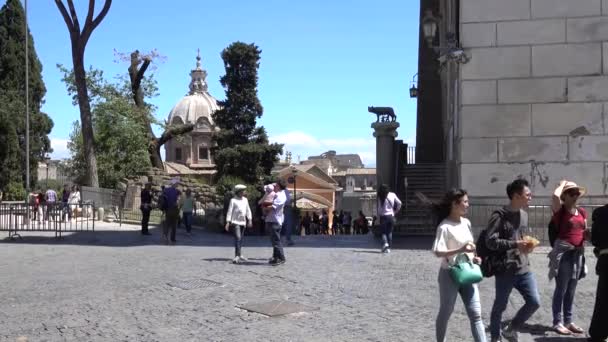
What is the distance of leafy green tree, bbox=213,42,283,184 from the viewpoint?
49031 millimetres

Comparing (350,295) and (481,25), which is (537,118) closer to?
(481,25)

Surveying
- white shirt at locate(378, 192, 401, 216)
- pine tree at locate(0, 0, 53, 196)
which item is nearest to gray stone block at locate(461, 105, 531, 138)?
white shirt at locate(378, 192, 401, 216)

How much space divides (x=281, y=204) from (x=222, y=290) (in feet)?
10.8

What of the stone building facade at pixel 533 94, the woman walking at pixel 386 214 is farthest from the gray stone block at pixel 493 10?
the woman walking at pixel 386 214

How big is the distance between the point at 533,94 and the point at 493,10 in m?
2.02

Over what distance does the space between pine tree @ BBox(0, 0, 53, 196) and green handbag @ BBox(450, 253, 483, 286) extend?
Result: 3997cm

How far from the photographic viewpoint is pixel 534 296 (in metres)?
6.45

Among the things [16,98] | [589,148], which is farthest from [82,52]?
[589,148]

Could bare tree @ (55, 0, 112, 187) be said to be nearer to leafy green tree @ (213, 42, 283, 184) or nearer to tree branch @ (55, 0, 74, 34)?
tree branch @ (55, 0, 74, 34)

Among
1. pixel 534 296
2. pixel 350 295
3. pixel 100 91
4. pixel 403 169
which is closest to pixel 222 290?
pixel 350 295

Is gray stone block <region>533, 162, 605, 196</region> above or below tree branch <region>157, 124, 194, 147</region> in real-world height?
below

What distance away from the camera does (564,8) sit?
47.8 feet

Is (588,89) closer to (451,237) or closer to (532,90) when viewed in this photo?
(532,90)

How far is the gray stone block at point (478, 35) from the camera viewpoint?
1498 cm
